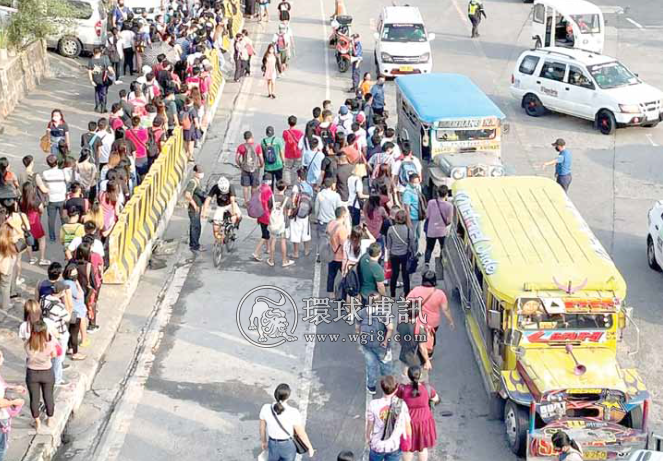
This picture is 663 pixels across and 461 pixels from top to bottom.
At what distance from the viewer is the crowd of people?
13.7 m

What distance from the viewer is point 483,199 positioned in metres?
16.5

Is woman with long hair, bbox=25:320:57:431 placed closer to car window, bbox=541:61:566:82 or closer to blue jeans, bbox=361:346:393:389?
blue jeans, bbox=361:346:393:389

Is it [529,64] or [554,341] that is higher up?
[554,341]

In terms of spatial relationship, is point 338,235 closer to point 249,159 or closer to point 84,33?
point 249,159

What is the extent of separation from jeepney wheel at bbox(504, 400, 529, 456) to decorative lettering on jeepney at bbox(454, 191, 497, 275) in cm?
172

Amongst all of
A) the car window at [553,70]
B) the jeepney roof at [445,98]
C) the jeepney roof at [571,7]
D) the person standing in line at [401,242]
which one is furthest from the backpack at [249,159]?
the jeepney roof at [571,7]

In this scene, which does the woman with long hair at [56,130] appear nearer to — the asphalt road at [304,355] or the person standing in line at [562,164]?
the asphalt road at [304,355]

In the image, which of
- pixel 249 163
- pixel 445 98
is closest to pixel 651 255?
pixel 445 98

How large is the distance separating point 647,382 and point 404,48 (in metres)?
18.1

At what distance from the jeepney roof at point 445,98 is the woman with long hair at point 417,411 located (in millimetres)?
9892

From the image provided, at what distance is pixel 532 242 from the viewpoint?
1489cm

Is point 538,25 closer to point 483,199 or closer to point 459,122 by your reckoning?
point 459,122

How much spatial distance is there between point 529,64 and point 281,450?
1928 centimetres
